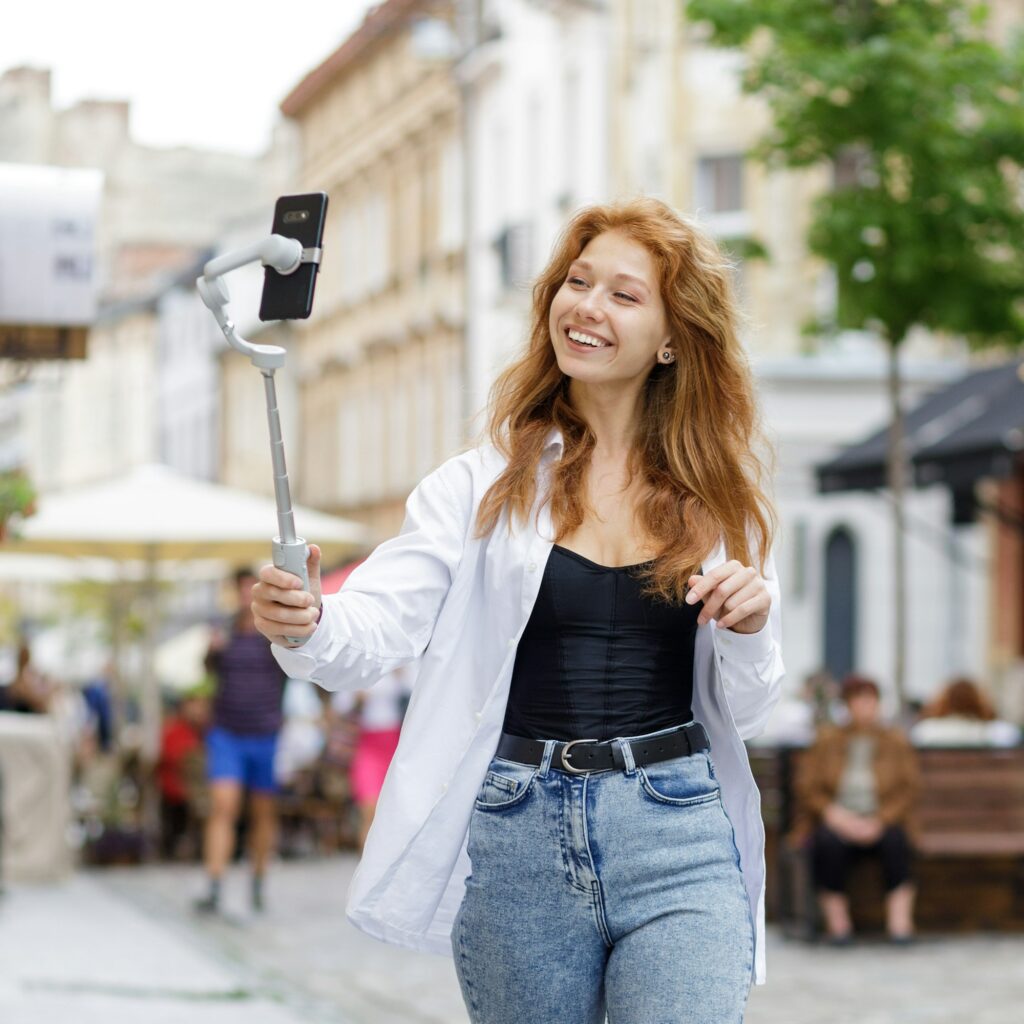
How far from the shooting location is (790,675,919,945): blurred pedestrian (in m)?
11.7

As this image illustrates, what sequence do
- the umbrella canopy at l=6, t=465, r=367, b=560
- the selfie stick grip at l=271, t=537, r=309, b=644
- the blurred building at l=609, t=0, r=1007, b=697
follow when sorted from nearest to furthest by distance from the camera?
the selfie stick grip at l=271, t=537, r=309, b=644 → the umbrella canopy at l=6, t=465, r=367, b=560 → the blurred building at l=609, t=0, r=1007, b=697

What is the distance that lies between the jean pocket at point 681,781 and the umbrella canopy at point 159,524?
1231 cm

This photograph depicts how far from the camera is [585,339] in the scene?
3.90 metres

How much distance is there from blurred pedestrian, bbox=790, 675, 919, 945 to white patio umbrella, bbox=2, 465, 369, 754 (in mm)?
5435

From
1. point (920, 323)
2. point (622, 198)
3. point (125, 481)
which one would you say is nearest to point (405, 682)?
point (125, 481)

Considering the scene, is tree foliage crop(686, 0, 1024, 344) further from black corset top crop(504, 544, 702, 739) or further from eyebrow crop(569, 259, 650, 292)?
black corset top crop(504, 544, 702, 739)

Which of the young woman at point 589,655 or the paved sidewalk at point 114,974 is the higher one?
the young woman at point 589,655

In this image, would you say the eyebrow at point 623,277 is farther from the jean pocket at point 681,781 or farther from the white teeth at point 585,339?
the jean pocket at point 681,781

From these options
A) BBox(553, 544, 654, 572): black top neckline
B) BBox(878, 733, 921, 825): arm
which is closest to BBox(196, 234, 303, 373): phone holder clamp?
BBox(553, 544, 654, 572): black top neckline

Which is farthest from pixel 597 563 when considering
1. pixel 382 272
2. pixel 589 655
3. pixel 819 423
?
pixel 382 272

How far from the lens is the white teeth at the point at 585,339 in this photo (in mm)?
3896

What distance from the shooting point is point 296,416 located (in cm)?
5150

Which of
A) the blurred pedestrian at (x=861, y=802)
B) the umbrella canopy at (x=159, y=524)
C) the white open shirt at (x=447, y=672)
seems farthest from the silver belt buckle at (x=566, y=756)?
the umbrella canopy at (x=159, y=524)

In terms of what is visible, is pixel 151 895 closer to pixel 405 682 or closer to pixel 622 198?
pixel 405 682
